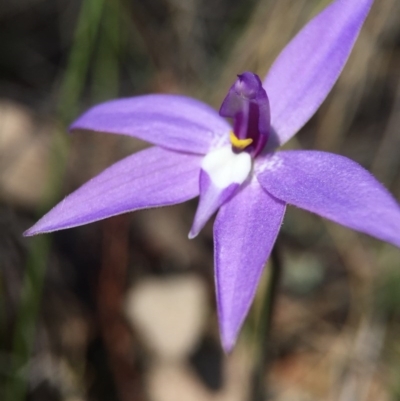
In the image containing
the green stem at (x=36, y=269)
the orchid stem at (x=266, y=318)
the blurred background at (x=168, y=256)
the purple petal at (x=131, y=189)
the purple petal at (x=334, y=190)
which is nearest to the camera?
the purple petal at (x=334, y=190)

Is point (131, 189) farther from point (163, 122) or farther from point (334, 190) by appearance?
point (334, 190)

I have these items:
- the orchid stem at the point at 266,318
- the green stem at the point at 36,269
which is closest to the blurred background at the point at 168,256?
the green stem at the point at 36,269

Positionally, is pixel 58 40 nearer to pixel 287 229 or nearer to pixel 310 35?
pixel 287 229

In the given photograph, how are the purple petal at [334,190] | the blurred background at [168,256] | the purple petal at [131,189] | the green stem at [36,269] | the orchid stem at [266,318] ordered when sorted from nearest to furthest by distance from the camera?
1. the purple petal at [334,190]
2. the purple petal at [131,189]
3. the orchid stem at [266,318]
4. the green stem at [36,269]
5. the blurred background at [168,256]

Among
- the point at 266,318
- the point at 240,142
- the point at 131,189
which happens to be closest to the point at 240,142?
the point at 240,142

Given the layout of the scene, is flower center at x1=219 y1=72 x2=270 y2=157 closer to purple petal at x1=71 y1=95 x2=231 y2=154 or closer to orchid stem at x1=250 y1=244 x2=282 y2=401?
purple petal at x1=71 y1=95 x2=231 y2=154

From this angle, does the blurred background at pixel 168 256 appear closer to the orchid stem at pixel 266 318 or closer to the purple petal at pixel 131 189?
the orchid stem at pixel 266 318

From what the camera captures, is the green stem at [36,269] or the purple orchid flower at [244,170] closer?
the purple orchid flower at [244,170]

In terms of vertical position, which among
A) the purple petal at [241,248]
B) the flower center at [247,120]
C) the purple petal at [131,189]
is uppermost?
the flower center at [247,120]
